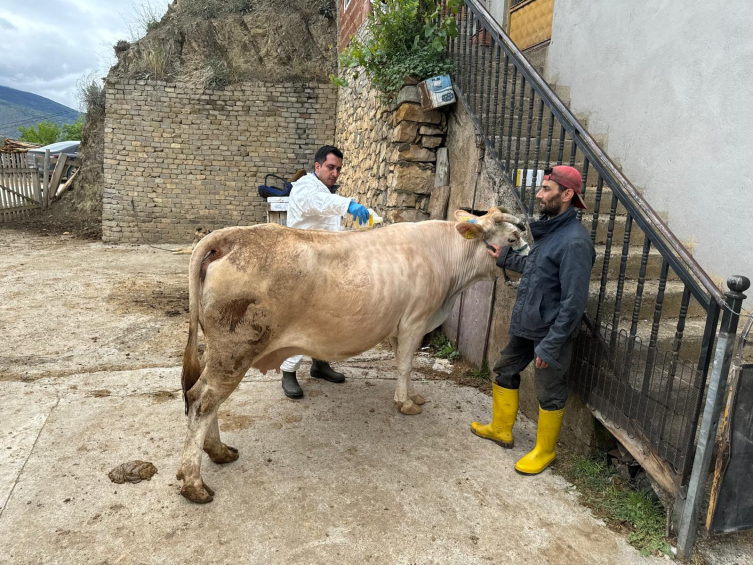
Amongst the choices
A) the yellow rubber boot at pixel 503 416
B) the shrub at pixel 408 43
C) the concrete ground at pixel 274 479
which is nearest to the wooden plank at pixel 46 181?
the concrete ground at pixel 274 479

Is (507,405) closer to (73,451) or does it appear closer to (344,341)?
(344,341)

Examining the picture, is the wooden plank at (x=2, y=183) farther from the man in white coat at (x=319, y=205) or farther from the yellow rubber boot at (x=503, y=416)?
the yellow rubber boot at (x=503, y=416)

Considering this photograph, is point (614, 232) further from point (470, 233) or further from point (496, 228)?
point (470, 233)

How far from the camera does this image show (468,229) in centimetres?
348

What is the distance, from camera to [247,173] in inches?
486

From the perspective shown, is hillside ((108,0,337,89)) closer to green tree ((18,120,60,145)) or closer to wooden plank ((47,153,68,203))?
wooden plank ((47,153,68,203))

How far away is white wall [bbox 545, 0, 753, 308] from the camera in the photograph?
3.91 meters

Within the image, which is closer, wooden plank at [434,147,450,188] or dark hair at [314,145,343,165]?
dark hair at [314,145,343,165]

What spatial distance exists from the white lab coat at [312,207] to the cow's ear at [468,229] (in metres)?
0.83

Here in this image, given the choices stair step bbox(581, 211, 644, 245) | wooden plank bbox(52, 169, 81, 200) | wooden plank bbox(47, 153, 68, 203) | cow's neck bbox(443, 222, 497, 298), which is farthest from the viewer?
wooden plank bbox(52, 169, 81, 200)

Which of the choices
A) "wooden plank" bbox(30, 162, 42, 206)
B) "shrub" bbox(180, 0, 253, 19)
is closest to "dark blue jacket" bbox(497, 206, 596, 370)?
"shrub" bbox(180, 0, 253, 19)

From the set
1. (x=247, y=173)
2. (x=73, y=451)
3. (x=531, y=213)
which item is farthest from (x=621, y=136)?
(x=247, y=173)

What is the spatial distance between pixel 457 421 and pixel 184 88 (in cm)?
1141

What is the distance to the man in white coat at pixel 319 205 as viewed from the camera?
3729 mm
